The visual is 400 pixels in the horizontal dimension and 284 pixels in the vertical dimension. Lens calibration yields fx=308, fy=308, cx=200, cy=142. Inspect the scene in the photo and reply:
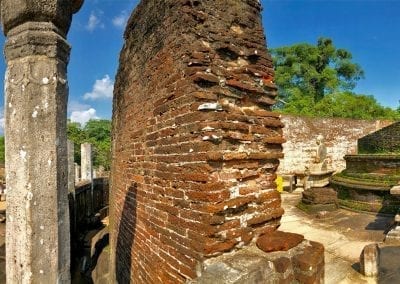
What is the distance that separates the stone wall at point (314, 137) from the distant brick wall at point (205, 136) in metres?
14.2

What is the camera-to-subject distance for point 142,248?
12.8 feet

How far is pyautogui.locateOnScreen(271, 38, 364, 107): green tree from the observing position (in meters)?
30.5

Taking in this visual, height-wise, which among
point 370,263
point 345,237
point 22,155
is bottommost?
point 345,237

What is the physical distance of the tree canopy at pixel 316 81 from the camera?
1133 inches

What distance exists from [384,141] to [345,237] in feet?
37.5

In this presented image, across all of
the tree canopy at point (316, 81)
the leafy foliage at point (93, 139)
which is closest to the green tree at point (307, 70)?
the tree canopy at point (316, 81)

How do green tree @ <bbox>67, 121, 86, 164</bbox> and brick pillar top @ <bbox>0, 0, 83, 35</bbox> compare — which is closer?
brick pillar top @ <bbox>0, 0, 83, 35</bbox>

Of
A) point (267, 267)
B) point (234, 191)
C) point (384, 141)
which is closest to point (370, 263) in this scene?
point (267, 267)

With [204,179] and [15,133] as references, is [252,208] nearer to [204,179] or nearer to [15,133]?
[204,179]

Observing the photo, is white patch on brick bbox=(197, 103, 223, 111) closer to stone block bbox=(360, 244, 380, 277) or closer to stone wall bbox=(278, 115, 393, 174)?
stone block bbox=(360, 244, 380, 277)

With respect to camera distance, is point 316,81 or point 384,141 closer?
point 384,141

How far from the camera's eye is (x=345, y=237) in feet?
19.7

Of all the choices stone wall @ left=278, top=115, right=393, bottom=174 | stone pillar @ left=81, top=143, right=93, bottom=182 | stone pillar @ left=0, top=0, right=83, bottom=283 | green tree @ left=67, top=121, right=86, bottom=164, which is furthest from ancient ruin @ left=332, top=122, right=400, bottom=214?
green tree @ left=67, top=121, right=86, bottom=164

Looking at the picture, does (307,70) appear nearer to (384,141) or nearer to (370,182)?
(384,141)
